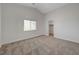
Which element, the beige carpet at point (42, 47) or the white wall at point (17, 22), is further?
the white wall at point (17, 22)

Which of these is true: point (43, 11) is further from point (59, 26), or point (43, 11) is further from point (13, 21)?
point (13, 21)

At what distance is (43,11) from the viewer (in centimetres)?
282

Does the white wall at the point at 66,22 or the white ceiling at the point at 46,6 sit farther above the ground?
the white ceiling at the point at 46,6

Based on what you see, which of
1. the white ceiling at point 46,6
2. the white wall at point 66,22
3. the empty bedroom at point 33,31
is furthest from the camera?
the white wall at point 66,22

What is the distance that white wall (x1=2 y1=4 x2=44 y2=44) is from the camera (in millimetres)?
2654

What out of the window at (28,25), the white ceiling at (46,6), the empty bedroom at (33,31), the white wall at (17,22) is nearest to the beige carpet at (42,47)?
the empty bedroom at (33,31)

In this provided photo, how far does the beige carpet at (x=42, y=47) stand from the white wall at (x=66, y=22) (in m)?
0.30

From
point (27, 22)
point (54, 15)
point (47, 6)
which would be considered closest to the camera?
point (47, 6)

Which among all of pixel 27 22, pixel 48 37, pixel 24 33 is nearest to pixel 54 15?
pixel 48 37

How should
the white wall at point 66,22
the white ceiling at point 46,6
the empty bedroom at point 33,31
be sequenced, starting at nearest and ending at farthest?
1. the white ceiling at point 46,6
2. the empty bedroom at point 33,31
3. the white wall at point 66,22

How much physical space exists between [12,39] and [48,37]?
1.29 m

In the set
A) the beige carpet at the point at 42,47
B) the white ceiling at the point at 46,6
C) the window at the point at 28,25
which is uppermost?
the white ceiling at the point at 46,6

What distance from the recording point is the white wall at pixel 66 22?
2953mm

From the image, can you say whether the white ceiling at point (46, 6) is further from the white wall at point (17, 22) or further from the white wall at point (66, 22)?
the white wall at point (66, 22)
